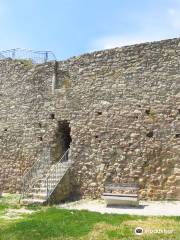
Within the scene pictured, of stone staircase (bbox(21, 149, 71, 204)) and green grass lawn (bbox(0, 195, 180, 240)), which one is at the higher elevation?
stone staircase (bbox(21, 149, 71, 204))

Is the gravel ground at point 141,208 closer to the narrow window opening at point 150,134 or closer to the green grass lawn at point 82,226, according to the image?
the green grass lawn at point 82,226

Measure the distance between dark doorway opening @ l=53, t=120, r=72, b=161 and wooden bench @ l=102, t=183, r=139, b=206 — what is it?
115 inches

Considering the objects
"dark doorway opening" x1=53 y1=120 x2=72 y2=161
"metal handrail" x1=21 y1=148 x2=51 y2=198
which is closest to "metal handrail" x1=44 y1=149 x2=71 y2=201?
"dark doorway opening" x1=53 y1=120 x2=72 y2=161

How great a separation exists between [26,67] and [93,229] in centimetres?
1016

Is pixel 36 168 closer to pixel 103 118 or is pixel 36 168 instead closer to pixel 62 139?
pixel 62 139

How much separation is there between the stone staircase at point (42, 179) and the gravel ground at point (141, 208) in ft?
2.74

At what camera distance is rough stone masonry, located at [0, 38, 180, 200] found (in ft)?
46.1

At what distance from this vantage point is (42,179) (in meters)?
15.2

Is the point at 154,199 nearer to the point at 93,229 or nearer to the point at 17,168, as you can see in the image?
the point at 93,229

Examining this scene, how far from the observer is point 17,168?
17469 millimetres

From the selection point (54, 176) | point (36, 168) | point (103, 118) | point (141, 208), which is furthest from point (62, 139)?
point (141, 208)

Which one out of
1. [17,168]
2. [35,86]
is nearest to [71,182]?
[17,168]

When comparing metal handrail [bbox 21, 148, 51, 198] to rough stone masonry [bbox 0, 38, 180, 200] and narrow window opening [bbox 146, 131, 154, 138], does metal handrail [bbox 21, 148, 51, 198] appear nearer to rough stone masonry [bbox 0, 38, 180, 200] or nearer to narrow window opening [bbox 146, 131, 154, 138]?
rough stone masonry [bbox 0, 38, 180, 200]

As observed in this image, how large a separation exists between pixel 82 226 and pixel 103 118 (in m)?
6.11
